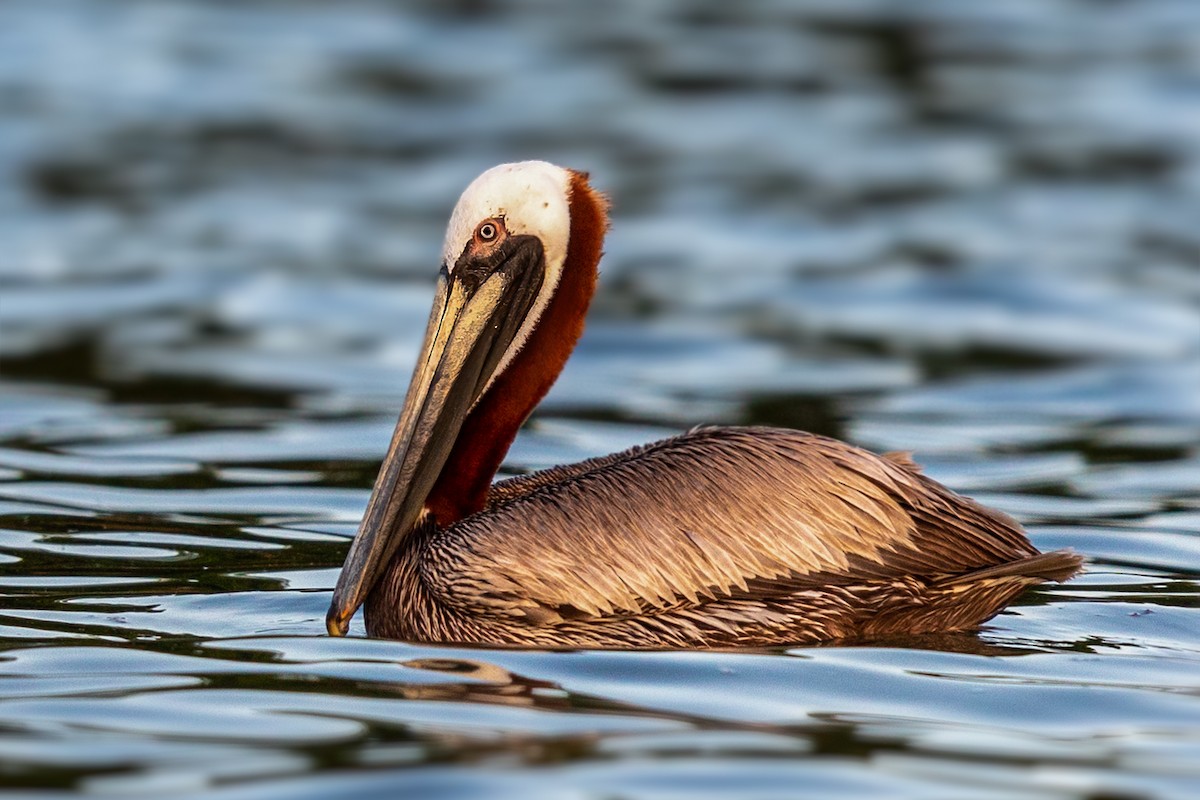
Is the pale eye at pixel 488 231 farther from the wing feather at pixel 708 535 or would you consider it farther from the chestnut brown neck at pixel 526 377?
the wing feather at pixel 708 535

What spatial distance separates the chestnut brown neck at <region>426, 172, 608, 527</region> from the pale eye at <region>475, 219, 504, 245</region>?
218 millimetres

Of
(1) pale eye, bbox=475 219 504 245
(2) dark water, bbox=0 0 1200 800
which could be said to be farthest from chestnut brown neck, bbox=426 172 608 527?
(2) dark water, bbox=0 0 1200 800

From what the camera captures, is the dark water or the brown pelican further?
the brown pelican

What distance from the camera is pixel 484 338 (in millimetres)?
6137

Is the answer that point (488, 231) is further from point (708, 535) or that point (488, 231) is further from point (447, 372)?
point (708, 535)

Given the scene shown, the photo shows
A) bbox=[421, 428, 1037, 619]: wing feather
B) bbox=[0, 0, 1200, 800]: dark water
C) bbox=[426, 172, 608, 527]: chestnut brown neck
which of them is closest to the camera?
bbox=[0, 0, 1200, 800]: dark water

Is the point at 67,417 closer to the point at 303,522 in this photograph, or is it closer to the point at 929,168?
the point at 303,522

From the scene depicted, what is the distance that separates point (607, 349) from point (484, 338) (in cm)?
671

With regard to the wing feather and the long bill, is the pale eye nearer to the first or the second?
the long bill

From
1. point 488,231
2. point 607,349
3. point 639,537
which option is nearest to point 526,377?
point 488,231

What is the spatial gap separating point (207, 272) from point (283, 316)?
1633mm

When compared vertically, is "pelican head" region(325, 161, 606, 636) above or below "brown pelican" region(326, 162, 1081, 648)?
above

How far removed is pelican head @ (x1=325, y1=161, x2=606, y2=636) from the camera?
602cm

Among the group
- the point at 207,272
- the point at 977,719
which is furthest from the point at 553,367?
the point at 207,272
